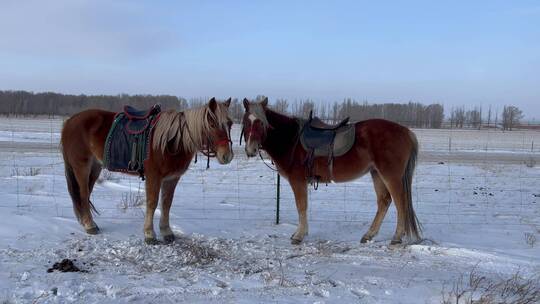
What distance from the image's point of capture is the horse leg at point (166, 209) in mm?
5797

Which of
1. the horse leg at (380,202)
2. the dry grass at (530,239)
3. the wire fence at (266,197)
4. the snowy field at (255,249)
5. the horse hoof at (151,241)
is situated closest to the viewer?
the snowy field at (255,249)

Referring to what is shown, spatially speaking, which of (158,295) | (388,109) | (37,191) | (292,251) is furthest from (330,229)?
(388,109)

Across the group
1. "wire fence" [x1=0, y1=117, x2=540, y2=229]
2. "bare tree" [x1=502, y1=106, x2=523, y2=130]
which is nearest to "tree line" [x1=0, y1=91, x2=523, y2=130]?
"bare tree" [x1=502, y1=106, x2=523, y2=130]

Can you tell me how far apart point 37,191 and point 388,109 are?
66.3m

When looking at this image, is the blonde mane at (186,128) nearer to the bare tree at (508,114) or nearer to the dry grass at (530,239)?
the dry grass at (530,239)

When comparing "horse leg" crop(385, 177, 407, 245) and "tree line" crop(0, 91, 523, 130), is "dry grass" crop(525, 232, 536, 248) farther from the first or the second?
"tree line" crop(0, 91, 523, 130)

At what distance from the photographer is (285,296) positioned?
388 centimetres

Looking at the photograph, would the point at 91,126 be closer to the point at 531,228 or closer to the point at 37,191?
the point at 37,191

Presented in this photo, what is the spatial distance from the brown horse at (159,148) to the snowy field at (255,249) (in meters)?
0.46

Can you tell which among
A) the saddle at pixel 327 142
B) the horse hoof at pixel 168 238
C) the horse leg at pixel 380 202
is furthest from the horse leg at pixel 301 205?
the horse hoof at pixel 168 238

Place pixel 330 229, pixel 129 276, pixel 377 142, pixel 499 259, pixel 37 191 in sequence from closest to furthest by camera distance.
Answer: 1. pixel 129 276
2. pixel 499 259
3. pixel 377 142
4. pixel 330 229
5. pixel 37 191

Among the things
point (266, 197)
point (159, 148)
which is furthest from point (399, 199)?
point (266, 197)

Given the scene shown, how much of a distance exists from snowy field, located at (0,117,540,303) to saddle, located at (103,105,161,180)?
960 millimetres

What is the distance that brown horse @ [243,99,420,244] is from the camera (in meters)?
5.89
